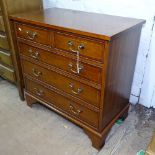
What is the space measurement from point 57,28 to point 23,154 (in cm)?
96

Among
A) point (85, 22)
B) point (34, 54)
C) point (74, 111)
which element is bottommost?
point (74, 111)

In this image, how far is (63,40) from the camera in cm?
125

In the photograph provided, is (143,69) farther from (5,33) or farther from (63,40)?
(5,33)

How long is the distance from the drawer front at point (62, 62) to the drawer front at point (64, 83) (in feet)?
0.26

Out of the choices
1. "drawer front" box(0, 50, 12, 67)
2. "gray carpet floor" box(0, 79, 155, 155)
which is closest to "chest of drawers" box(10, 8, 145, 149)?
"gray carpet floor" box(0, 79, 155, 155)

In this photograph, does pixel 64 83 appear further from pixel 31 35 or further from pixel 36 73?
pixel 31 35

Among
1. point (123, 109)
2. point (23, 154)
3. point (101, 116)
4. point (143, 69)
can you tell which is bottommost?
point (23, 154)

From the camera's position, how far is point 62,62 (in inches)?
53.1

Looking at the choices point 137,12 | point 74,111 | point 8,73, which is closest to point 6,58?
point 8,73

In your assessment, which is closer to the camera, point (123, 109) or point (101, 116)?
point (101, 116)

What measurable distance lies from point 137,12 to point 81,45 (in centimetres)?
65

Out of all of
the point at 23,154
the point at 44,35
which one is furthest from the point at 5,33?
the point at 23,154

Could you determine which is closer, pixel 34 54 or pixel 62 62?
pixel 62 62

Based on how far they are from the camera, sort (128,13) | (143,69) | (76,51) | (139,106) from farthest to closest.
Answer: (139,106) → (143,69) → (128,13) → (76,51)
